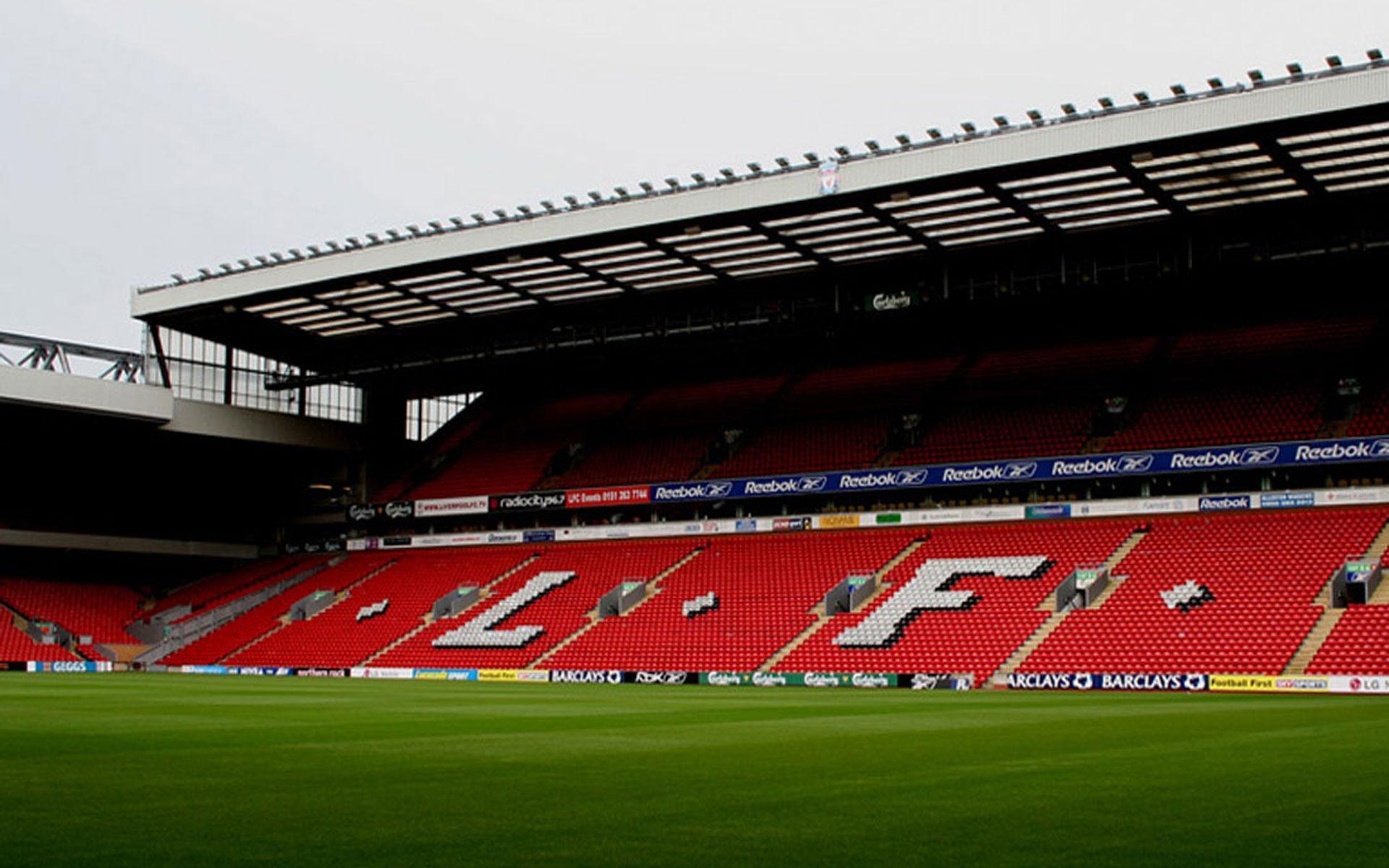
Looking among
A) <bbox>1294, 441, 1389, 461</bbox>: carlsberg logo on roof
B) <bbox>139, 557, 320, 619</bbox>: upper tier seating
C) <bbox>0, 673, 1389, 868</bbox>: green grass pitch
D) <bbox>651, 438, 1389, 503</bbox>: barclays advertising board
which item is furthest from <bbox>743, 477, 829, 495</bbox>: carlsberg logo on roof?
<bbox>0, 673, 1389, 868</bbox>: green grass pitch

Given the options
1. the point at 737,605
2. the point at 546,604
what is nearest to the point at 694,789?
the point at 737,605

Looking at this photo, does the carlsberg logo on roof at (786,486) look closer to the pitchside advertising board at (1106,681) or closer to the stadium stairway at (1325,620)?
the pitchside advertising board at (1106,681)

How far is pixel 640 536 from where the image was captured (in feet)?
186

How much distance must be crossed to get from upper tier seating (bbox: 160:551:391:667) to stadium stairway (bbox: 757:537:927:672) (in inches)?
904

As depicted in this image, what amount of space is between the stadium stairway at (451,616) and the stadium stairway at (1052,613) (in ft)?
70.2

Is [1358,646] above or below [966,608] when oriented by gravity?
below

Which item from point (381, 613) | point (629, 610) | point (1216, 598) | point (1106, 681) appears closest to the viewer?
point (1106, 681)

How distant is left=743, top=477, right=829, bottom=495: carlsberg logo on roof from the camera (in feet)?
170

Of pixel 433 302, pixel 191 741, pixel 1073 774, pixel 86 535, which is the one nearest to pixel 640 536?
pixel 433 302

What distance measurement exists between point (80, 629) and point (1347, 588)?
4665cm

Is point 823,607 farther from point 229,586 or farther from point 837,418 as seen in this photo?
point 229,586

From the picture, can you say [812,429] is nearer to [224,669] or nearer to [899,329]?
[899,329]

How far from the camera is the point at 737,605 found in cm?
4850

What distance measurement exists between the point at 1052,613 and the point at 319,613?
29396mm
